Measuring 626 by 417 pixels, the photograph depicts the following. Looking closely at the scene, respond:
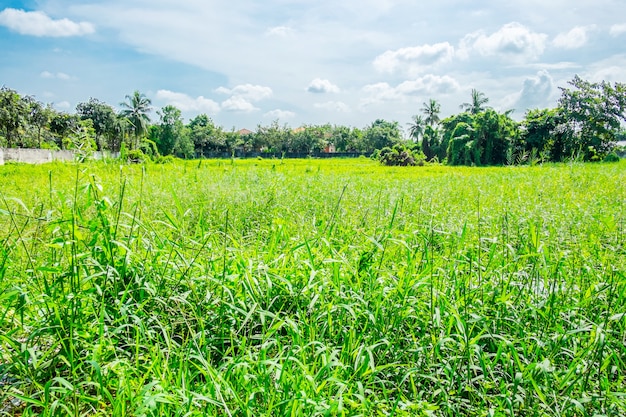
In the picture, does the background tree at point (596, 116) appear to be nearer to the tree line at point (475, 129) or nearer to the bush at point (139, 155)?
the tree line at point (475, 129)

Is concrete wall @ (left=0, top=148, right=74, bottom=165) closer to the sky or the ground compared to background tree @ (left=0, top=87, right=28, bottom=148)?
closer to the ground

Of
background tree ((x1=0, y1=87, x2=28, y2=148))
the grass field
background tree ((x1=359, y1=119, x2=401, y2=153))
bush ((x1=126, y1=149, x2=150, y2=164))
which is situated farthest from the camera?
background tree ((x1=359, y1=119, x2=401, y2=153))

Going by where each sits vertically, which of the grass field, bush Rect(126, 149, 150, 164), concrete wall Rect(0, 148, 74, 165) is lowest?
the grass field

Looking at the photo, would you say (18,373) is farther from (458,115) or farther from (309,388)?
(458,115)

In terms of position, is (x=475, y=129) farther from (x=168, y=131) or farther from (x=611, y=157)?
(x=168, y=131)

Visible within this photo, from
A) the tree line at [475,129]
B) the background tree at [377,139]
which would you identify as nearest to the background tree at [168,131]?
the tree line at [475,129]

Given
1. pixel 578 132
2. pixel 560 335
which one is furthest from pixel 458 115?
pixel 560 335

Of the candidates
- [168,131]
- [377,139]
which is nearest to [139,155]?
[168,131]

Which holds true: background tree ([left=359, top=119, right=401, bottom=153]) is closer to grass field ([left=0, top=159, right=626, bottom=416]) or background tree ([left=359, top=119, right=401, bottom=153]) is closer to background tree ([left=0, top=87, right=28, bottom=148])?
background tree ([left=0, top=87, right=28, bottom=148])

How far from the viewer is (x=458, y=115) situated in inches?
1738

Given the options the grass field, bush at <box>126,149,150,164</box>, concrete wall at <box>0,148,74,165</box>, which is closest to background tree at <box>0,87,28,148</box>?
concrete wall at <box>0,148,74,165</box>

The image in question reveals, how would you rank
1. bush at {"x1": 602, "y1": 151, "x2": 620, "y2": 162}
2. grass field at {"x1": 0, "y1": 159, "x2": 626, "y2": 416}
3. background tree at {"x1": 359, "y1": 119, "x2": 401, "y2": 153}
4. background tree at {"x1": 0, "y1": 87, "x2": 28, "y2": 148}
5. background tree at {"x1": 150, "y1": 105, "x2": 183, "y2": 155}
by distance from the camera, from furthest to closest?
1. background tree at {"x1": 359, "y1": 119, "x2": 401, "y2": 153}
2. background tree at {"x1": 150, "y1": 105, "x2": 183, "y2": 155}
3. background tree at {"x1": 0, "y1": 87, "x2": 28, "y2": 148}
4. bush at {"x1": 602, "y1": 151, "x2": 620, "y2": 162}
5. grass field at {"x1": 0, "y1": 159, "x2": 626, "y2": 416}

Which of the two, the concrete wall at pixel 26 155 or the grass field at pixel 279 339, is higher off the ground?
the concrete wall at pixel 26 155

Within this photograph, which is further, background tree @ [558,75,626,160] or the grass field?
background tree @ [558,75,626,160]
